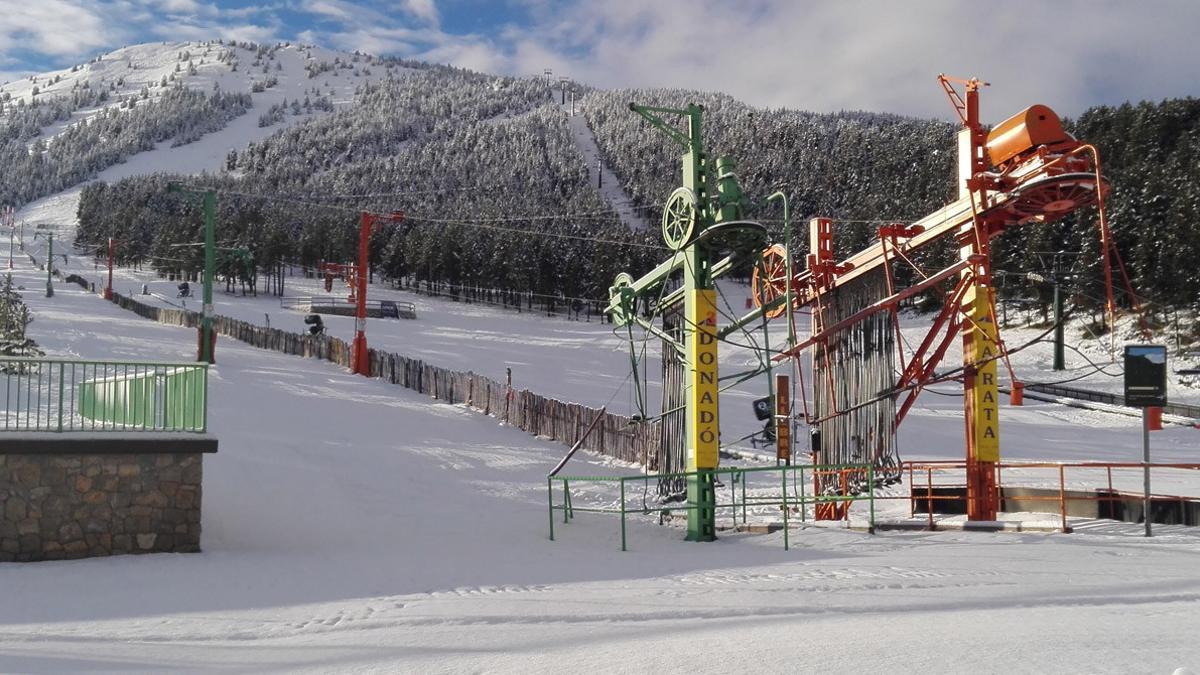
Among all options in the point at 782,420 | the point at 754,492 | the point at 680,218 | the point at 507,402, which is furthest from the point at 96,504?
the point at 507,402

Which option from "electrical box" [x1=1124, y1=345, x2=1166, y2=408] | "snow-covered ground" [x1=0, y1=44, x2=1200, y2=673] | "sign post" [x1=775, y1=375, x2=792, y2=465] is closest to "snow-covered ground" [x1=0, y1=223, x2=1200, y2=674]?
"snow-covered ground" [x1=0, y1=44, x2=1200, y2=673]

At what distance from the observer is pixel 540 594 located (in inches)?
373

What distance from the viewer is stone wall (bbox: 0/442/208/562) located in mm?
10961

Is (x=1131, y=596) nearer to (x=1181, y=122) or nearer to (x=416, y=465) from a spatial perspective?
(x=416, y=465)

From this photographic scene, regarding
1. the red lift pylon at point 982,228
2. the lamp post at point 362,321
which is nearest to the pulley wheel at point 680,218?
the red lift pylon at point 982,228

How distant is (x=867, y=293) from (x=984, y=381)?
290cm

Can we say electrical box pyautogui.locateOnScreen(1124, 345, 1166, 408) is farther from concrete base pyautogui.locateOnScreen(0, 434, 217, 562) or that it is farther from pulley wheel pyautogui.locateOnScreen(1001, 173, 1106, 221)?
concrete base pyautogui.locateOnScreen(0, 434, 217, 562)

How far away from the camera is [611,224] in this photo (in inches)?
4523

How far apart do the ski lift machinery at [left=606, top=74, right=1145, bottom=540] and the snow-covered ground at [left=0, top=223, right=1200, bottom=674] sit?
2.31m

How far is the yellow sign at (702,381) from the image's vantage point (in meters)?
14.5

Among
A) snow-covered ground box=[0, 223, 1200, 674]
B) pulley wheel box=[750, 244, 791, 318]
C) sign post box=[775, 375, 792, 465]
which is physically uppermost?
pulley wheel box=[750, 244, 791, 318]

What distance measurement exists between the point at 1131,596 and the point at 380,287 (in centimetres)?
9582

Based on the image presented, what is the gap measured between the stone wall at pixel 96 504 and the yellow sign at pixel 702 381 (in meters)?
6.96

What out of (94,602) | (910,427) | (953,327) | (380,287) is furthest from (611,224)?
(94,602)
